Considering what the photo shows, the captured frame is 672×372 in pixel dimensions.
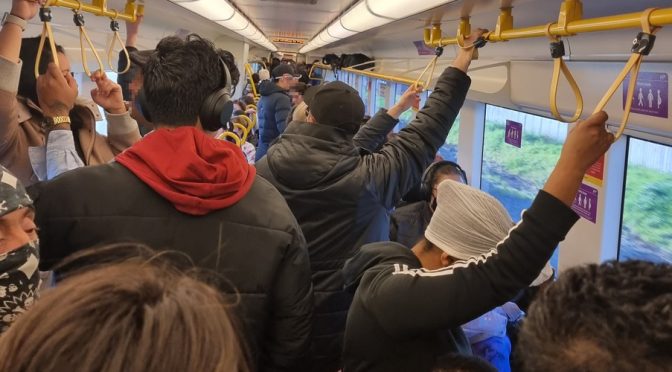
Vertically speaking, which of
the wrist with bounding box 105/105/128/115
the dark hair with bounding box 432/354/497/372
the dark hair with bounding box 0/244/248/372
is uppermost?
the wrist with bounding box 105/105/128/115

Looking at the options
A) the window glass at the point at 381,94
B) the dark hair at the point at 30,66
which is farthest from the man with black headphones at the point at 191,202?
the window glass at the point at 381,94

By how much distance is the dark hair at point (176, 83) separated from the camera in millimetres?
1460

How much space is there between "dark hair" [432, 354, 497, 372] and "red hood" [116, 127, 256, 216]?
64 cm

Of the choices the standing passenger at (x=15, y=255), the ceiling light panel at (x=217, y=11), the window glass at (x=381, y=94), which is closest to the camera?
the standing passenger at (x=15, y=255)

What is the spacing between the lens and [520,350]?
82 centimetres

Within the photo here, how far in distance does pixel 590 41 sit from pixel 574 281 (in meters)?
2.02

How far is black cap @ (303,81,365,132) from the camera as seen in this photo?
210 centimetres

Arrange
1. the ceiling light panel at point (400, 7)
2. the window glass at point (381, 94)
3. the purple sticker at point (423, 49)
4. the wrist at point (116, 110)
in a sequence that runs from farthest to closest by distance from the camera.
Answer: the window glass at point (381, 94), the purple sticker at point (423, 49), the ceiling light panel at point (400, 7), the wrist at point (116, 110)

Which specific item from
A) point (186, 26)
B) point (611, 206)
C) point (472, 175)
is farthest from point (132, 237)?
point (186, 26)

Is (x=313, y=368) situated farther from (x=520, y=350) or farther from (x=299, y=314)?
(x=520, y=350)

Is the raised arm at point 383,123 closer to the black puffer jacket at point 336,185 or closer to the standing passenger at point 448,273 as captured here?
the black puffer jacket at point 336,185

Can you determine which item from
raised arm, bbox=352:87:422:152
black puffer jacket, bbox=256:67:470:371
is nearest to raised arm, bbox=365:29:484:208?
black puffer jacket, bbox=256:67:470:371

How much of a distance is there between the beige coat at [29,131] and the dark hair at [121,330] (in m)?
1.09

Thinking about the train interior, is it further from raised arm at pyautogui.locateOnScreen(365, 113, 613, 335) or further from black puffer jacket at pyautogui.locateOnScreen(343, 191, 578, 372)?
black puffer jacket at pyautogui.locateOnScreen(343, 191, 578, 372)
